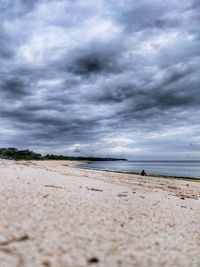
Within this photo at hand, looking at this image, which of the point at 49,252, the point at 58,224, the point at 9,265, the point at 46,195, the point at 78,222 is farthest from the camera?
the point at 46,195

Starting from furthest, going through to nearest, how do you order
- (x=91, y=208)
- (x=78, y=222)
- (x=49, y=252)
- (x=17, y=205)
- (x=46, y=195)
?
(x=46, y=195)
(x=91, y=208)
(x=17, y=205)
(x=78, y=222)
(x=49, y=252)

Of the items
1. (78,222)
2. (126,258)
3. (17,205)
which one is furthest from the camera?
(17,205)

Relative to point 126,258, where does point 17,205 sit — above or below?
above

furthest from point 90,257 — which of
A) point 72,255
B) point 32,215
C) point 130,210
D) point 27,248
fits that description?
point 130,210

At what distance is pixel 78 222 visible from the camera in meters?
5.60

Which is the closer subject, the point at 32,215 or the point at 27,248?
the point at 27,248

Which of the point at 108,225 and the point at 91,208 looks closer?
the point at 108,225

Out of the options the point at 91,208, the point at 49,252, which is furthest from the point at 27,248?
the point at 91,208

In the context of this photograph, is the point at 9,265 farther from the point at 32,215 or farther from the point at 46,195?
the point at 46,195

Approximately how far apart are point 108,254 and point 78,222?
1.70m

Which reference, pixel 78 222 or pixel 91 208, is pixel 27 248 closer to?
pixel 78 222

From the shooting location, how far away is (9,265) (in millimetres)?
3342

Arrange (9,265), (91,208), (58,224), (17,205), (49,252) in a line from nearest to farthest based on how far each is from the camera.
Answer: (9,265)
(49,252)
(58,224)
(17,205)
(91,208)

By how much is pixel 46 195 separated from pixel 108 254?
4.51m
